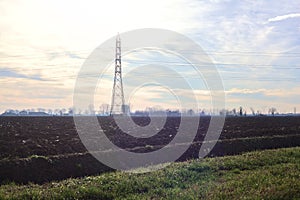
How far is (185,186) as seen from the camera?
13578mm

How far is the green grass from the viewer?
11945 millimetres

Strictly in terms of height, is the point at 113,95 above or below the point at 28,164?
above

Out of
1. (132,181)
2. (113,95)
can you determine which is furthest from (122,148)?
(132,181)

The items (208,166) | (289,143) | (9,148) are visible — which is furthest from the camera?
(289,143)

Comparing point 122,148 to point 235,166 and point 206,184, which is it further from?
point 206,184

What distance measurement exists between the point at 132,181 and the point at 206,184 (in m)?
2.45

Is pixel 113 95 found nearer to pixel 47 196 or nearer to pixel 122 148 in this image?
pixel 122 148

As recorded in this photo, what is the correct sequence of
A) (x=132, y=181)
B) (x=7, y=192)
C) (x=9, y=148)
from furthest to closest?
(x=9, y=148)
(x=132, y=181)
(x=7, y=192)

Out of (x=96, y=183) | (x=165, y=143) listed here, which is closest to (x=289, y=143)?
(x=165, y=143)

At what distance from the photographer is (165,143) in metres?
30.7

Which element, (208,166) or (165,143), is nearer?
(208,166)

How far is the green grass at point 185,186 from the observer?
39.2 ft

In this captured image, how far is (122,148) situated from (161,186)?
1354 centimetres

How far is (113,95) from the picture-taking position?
3553 centimetres
